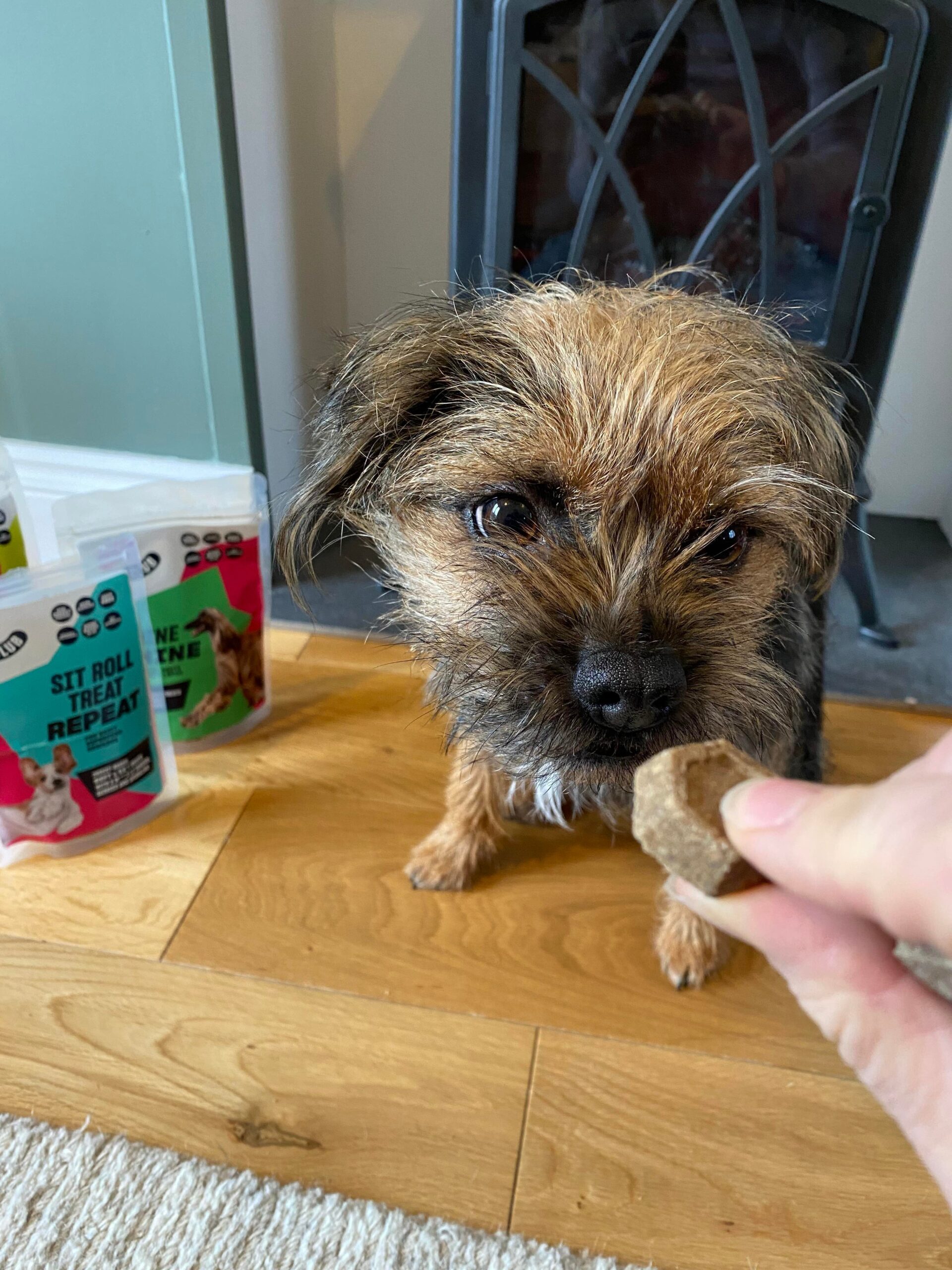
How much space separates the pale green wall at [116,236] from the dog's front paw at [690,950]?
49.9 inches

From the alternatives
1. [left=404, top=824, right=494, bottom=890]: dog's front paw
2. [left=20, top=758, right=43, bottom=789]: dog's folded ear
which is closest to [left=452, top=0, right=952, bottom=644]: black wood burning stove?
[left=404, top=824, right=494, bottom=890]: dog's front paw

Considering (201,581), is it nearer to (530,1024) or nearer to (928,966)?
(530,1024)

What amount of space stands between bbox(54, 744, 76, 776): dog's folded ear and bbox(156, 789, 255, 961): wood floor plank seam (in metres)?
0.25

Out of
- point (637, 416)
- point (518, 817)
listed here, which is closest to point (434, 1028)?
point (518, 817)

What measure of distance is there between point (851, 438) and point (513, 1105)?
1.07 metres

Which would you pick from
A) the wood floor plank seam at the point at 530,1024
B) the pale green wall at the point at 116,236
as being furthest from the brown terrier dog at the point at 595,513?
the pale green wall at the point at 116,236

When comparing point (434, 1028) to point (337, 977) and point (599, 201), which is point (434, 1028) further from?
point (599, 201)

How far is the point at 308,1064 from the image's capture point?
1015mm

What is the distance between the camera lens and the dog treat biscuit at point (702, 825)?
56 cm

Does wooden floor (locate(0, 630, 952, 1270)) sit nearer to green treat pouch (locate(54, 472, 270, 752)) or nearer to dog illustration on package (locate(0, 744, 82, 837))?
dog illustration on package (locate(0, 744, 82, 837))

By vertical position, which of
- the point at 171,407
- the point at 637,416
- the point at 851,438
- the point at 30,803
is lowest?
the point at 30,803

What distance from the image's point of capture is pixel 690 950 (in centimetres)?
113

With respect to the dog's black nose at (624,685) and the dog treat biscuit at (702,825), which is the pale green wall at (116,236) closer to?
the dog's black nose at (624,685)

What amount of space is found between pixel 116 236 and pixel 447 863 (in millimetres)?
1309
